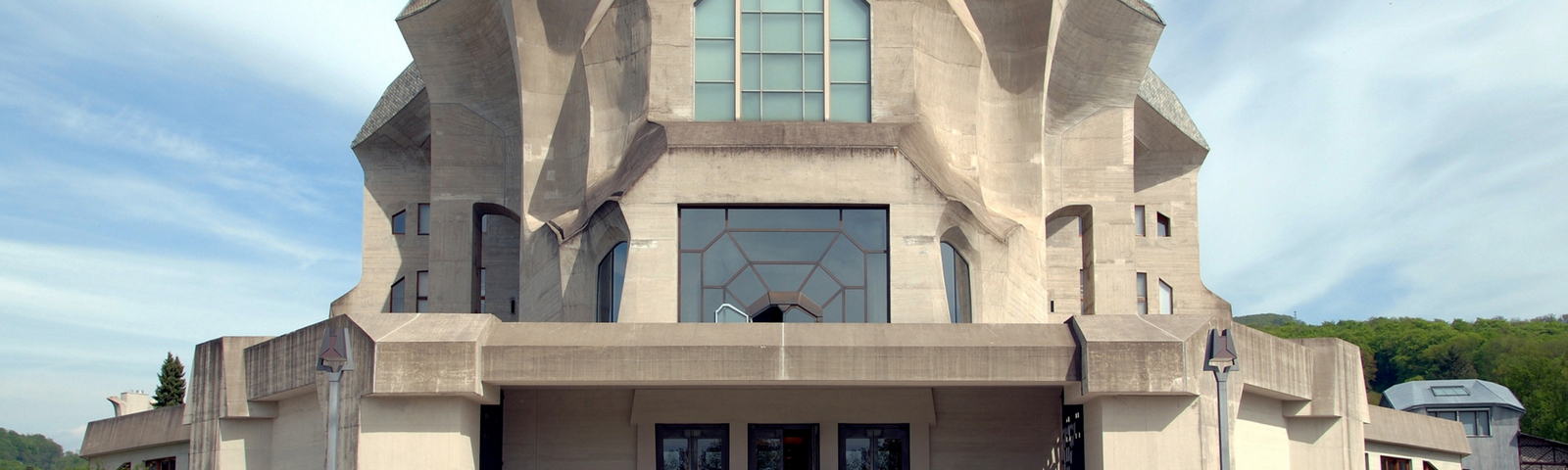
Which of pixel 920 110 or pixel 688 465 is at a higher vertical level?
pixel 920 110

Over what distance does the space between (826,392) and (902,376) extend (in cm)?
471

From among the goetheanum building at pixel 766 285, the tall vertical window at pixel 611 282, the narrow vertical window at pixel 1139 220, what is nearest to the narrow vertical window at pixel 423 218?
the goetheanum building at pixel 766 285

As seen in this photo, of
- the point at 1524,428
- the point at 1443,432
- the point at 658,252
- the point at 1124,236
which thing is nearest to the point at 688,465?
the point at 658,252

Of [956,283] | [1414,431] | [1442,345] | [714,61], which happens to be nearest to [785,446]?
[956,283]

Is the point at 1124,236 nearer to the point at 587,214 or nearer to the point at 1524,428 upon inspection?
the point at 587,214

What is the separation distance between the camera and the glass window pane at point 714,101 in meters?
29.8

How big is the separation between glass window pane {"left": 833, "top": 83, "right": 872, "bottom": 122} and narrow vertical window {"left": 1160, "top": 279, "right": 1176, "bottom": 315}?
53.4 feet

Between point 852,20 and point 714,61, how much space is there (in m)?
3.15

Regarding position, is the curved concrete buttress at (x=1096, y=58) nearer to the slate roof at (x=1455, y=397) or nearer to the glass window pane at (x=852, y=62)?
the glass window pane at (x=852, y=62)

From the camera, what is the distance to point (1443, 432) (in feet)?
134

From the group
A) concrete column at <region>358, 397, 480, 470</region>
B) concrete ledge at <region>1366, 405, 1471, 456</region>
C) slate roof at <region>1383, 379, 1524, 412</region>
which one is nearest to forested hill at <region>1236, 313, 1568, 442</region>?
slate roof at <region>1383, 379, 1524, 412</region>

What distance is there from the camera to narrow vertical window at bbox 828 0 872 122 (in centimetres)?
2991

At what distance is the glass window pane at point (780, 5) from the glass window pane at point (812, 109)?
6.54 ft

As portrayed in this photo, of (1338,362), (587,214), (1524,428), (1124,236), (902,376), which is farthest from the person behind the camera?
(1524,428)
